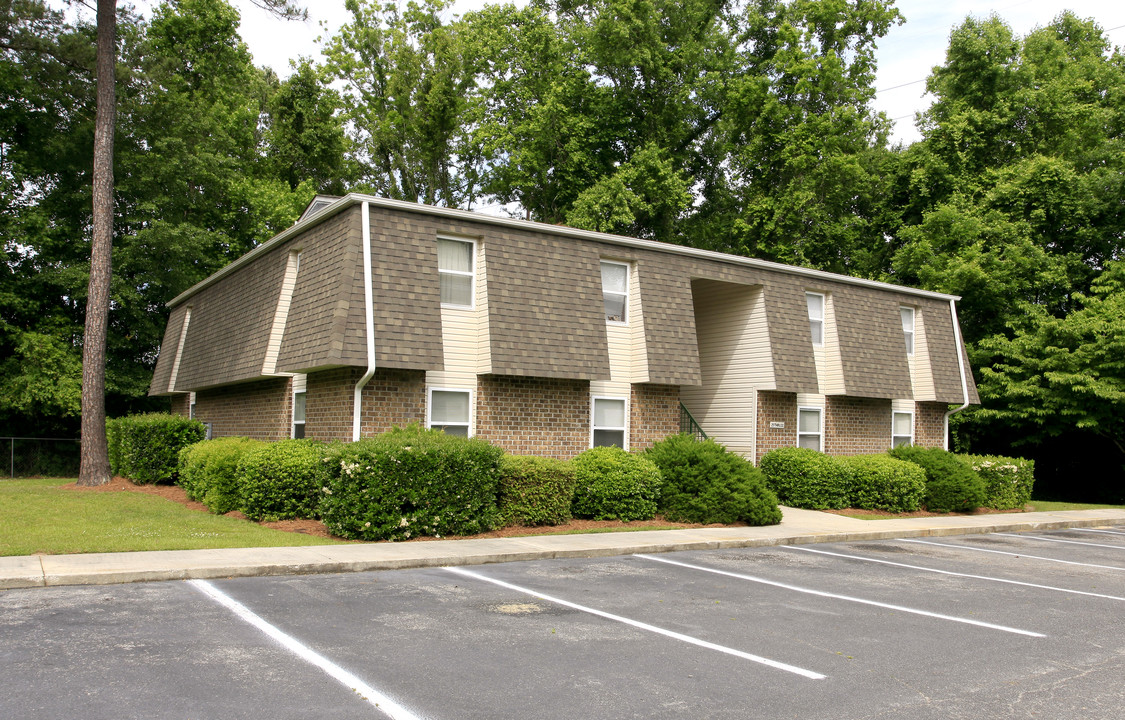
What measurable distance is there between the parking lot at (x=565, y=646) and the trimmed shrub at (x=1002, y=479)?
10548 mm

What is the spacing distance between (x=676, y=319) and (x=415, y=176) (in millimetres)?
26424

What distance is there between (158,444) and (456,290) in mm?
9478

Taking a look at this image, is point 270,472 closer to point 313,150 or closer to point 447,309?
point 447,309

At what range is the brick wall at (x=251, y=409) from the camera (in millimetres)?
17125

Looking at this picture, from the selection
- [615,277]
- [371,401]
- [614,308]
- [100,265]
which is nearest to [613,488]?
[614,308]

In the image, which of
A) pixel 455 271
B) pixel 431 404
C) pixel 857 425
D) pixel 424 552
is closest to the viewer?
pixel 424 552

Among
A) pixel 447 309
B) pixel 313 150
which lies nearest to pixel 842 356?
pixel 447 309

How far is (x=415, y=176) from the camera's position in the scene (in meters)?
41.4

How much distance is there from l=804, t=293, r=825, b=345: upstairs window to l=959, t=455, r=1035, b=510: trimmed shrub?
4.75m

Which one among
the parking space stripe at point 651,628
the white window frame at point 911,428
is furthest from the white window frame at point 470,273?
the white window frame at point 911,428

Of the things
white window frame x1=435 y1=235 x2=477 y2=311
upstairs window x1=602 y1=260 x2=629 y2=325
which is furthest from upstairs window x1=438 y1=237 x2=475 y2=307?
upstairs window x1=602 y1=260 x2=629 y2=325

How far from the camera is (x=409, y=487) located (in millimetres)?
12555

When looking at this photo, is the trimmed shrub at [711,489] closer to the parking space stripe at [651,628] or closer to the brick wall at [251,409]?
the parking space stripe at [651,628]

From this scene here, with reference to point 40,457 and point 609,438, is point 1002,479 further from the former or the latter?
point 40,457
